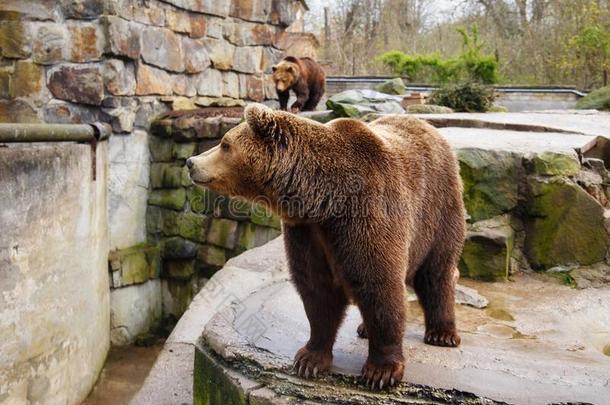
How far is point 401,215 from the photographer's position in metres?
2.52

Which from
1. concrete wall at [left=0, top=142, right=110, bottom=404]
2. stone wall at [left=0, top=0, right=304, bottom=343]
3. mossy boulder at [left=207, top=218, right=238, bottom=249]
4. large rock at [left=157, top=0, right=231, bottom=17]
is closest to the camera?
concrete wall at [left=0, top=142, right=110, bottom=404]

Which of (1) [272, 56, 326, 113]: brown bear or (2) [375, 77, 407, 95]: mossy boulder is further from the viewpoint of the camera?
(2) [375, 77, 407, 95]: mossy boulder

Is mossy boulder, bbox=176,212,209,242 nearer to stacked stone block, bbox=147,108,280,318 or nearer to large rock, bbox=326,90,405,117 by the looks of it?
stacked stone block, bbox=147,108,280,318

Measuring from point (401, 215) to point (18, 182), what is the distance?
116 inches

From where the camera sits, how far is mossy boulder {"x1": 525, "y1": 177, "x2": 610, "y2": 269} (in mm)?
4355

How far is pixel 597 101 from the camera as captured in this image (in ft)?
35.8

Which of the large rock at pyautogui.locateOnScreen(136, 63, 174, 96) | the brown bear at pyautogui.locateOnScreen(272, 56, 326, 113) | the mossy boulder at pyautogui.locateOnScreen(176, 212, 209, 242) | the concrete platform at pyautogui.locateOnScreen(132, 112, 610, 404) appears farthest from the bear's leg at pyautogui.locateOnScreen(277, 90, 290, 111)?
the concrete platform at pyautogui.locateOnScreen(132, 112, 610, 404)

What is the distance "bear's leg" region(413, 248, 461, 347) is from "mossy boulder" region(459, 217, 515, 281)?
4.60 ft

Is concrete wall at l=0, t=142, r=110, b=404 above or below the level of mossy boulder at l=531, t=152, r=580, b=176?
below

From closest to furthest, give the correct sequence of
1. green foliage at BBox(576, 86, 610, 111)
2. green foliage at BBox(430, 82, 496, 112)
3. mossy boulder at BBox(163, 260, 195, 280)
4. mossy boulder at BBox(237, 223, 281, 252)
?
mossy boulder at BBox(237, 223, 281, 252)
mossy boulder at BBox(163, 260, 195, 280)
green foliage at BBox(430, 82, 496, 112)
green foliage at BBox(576, 86, 610, 111)

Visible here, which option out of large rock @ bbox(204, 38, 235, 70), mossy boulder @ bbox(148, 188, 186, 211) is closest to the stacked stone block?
mossy boulder @ bbox(148, 188, 186, 211)

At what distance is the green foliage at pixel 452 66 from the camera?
48.5ft

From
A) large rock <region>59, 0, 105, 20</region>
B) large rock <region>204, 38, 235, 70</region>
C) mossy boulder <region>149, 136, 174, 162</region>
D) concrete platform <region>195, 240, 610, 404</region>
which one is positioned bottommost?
concrete platform <region>195, 240, 610, 404</region>

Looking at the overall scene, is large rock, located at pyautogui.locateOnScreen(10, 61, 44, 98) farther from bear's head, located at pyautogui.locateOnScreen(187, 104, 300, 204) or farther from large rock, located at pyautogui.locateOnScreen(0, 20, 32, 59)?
bear's head, located at pyautogui.locateOnScreen(187, 104, 300, 204)
